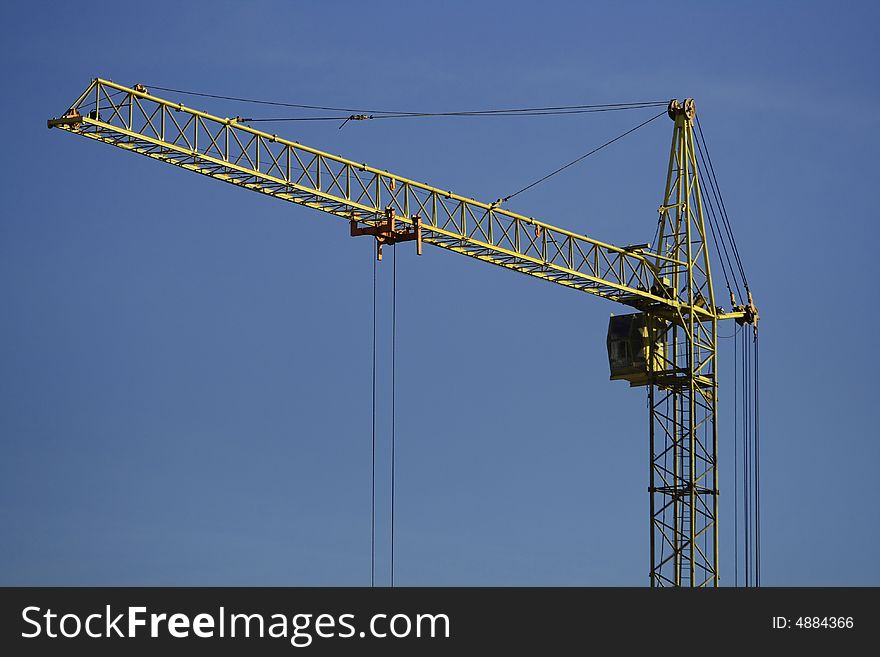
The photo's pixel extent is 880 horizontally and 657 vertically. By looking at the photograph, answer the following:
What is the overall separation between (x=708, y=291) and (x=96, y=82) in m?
41.1

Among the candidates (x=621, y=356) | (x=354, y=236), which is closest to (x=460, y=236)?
(x=354, y=236)

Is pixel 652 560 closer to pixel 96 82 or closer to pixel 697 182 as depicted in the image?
pixel 697 182

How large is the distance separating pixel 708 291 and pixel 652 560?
15.4m

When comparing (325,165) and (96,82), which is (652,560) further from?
(96,82)

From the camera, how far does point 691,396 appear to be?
414ft

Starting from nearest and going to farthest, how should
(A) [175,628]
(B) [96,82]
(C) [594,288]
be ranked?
(A) [175,628] < (B) [96,82] < (C) [594,288]

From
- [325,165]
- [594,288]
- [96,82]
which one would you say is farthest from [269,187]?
[594,288]

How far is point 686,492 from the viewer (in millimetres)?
125188

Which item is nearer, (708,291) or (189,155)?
(189,155)

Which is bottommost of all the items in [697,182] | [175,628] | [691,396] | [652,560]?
[175,628]

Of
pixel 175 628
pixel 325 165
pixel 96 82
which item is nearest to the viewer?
pixel 175 628

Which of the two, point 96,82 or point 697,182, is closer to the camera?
point 96,82

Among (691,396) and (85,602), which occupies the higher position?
(691,396)

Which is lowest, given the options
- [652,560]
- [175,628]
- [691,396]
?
[175,628]
